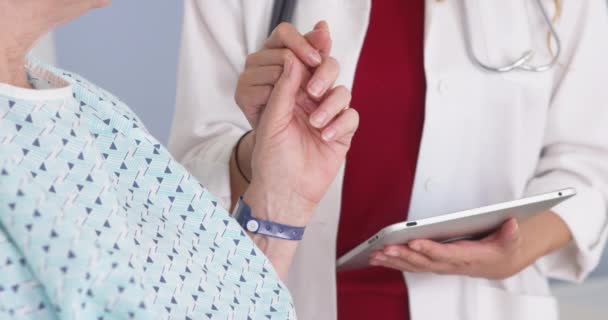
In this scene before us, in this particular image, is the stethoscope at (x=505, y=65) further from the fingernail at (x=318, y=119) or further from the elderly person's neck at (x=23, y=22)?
the elderly person's neck at (x=23, y=22)

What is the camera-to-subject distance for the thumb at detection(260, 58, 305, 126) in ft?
3.44

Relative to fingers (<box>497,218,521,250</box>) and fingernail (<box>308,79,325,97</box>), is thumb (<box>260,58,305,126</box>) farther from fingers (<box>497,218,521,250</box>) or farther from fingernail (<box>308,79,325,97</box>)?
fingers (<box>497,218,521,250</box>)

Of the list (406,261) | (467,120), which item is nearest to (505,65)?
(467,120)

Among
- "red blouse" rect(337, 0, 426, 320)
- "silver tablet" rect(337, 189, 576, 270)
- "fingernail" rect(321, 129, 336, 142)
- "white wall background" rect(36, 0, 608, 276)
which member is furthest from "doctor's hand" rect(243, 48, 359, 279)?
"white wall background" rect(36, 0, 608, 276)

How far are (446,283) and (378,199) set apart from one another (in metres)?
0.17

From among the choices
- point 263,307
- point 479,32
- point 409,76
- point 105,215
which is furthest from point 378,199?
point 105,215

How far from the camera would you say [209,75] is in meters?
1.35

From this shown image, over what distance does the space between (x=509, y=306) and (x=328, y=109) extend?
50cm

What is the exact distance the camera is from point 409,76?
52.4 inches

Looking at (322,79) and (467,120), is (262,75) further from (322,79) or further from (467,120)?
(467,120)

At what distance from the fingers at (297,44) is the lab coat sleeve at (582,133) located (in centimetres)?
49

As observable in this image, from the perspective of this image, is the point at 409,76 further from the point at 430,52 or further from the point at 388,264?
the point at 388,264

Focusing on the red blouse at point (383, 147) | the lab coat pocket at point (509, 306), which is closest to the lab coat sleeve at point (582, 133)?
the lab coat pocket at point (509, 306)

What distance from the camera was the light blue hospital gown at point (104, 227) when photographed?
722 millimetres
